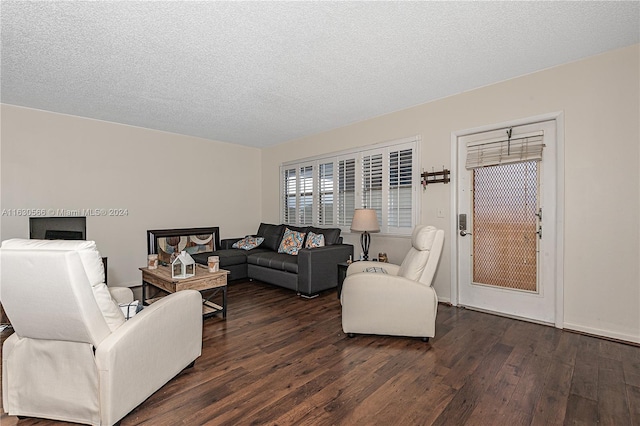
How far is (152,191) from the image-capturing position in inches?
204

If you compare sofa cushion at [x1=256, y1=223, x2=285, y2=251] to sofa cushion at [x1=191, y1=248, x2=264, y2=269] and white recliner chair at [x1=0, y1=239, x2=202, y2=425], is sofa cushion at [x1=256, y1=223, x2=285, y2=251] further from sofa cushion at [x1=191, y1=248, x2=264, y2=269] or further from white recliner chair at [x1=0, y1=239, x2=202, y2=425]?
white recliner chair at [x1=0, y1=239, x2=202, y2=425]

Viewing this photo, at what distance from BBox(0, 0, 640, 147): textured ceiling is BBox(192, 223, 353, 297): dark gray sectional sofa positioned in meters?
2.02

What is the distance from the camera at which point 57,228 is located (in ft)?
13.5

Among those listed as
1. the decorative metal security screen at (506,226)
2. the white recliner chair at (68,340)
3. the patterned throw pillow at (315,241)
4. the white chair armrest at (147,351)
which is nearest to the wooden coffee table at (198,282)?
the white chair armrest at (147,351)

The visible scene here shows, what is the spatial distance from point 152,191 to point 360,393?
Result: 15.6ft

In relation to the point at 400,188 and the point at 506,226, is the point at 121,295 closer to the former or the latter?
the point at 400,188

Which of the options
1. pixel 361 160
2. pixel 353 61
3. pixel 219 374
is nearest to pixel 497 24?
pixel 353 61

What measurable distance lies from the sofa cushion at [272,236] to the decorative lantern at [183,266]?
219cm

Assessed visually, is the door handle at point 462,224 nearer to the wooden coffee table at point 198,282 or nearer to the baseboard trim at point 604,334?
the baseboard trim at point 604,334

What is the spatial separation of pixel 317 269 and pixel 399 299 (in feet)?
5.33

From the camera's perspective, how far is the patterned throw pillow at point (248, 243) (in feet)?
17.8

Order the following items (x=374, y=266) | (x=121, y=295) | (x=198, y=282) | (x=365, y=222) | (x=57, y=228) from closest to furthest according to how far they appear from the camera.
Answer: (x=121, y=295) → (x=198, y=282) → (x=374, y=266) → (x=365, y=222) → (x=57, y=228)

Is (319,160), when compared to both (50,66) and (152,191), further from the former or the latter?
(50,66)

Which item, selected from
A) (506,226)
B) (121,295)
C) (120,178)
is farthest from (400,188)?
(120,178)
